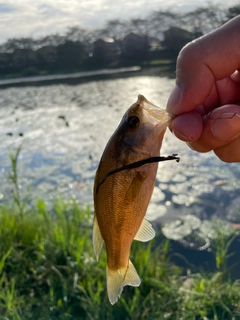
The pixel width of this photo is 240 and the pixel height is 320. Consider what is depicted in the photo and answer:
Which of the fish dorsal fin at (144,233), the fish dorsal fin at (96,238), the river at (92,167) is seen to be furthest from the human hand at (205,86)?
the river at (92,167)

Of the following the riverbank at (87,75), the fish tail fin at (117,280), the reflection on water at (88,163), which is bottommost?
the riverbank at (87,75)

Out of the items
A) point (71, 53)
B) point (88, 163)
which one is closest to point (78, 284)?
point (88, 163)

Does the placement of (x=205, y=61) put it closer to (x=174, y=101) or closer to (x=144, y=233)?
(x=174, y=101)

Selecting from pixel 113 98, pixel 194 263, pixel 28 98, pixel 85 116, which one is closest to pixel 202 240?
pixel 194 263

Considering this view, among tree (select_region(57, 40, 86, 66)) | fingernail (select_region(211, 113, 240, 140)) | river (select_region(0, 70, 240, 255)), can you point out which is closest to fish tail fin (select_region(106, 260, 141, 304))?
fingernail (select_region(211, 113, 240, 140))

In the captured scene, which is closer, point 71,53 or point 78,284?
point 78,284

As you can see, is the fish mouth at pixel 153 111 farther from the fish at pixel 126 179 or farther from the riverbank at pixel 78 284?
the riverbank at pixel 78 284

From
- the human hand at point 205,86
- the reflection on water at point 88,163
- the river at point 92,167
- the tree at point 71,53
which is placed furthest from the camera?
the tree at point 71,53

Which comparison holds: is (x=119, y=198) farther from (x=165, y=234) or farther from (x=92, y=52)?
(x=92, y=52)
